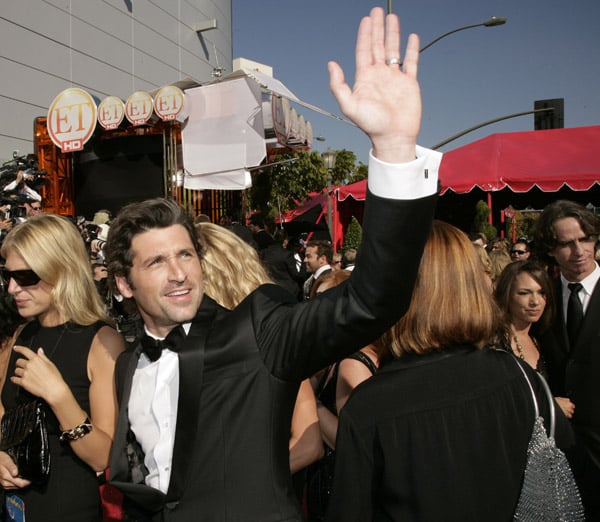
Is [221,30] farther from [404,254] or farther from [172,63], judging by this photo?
[404,254]

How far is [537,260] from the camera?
10.4 ft

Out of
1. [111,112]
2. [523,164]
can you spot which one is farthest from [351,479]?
[523,164]

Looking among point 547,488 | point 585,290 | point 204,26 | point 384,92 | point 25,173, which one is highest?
point 204,26

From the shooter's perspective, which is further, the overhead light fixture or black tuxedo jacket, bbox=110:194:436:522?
the overhead light fixture

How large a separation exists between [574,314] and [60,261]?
253 cm

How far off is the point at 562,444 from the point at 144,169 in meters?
11.1

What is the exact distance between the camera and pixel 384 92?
109cm

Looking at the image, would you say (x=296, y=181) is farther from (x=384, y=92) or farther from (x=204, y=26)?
(x=384, y=92)

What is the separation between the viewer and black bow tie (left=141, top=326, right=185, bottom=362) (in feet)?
5.08

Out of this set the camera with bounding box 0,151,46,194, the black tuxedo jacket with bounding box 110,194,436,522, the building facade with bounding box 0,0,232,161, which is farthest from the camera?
the building facade with bounding box 0,0,232,161

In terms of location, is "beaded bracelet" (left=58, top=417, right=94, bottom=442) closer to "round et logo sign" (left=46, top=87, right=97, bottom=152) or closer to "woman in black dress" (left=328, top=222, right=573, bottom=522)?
"woman in black dress" (left=328, top=222, right=573, bottom=522)

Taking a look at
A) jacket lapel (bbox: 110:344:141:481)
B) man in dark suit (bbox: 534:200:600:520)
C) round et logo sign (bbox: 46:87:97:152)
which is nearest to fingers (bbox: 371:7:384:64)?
jacket lapel (bbox: 110:344:141:481)

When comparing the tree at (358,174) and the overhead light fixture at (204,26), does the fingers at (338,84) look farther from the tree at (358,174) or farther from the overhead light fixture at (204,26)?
the tree at (358,174)

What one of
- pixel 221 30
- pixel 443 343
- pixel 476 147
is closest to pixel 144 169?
pixel 476 147
